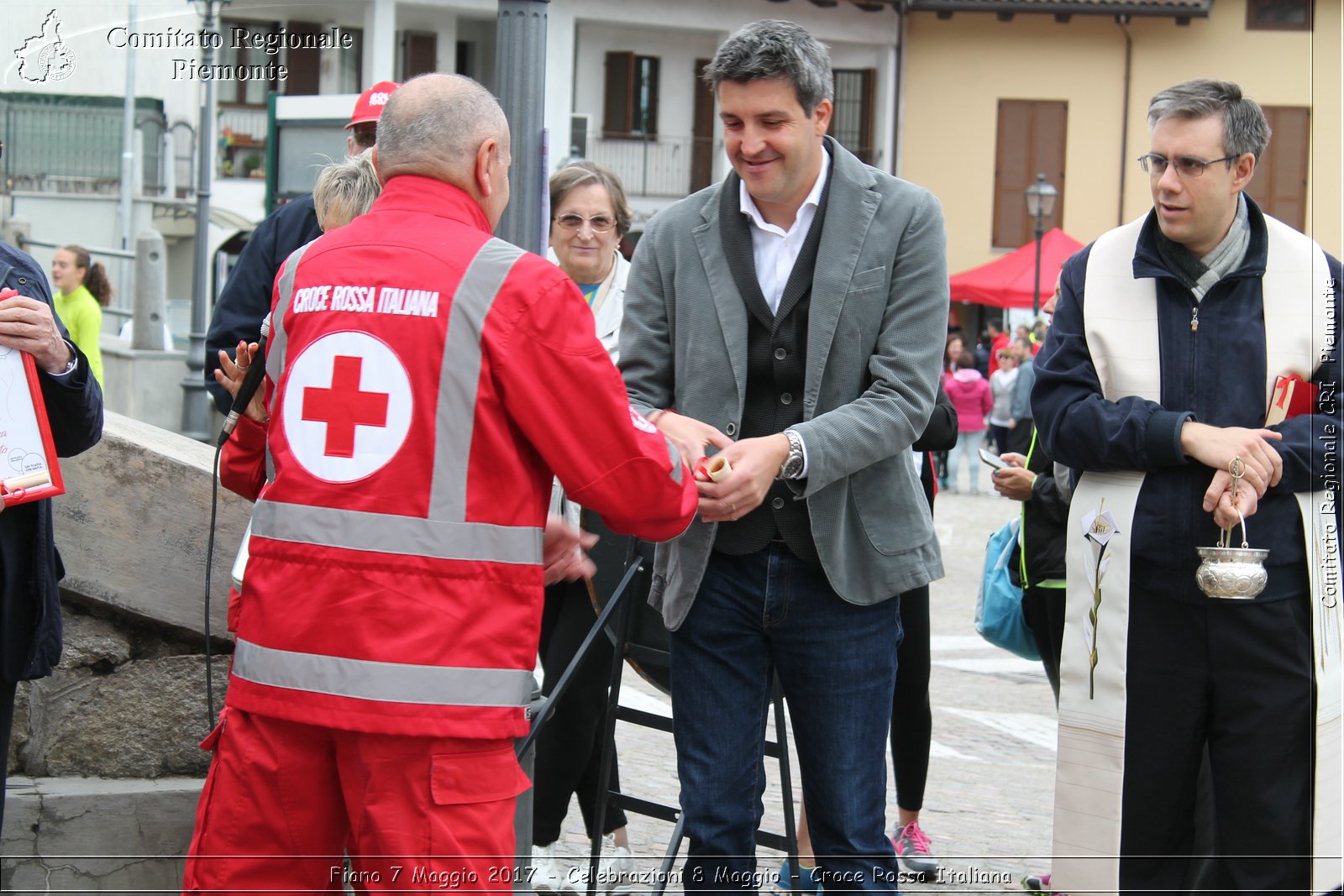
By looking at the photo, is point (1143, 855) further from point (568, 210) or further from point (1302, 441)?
point (568, 210)

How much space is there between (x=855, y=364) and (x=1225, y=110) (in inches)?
48.9

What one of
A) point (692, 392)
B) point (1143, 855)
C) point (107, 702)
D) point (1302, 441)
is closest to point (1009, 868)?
point (1143, 855)

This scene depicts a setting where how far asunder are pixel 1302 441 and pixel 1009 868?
2099mm

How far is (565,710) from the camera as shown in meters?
4.69

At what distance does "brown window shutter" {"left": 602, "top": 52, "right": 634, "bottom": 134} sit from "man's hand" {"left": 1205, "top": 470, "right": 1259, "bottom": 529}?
97.7 ft

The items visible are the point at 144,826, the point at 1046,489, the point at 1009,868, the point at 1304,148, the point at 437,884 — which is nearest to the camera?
the point at 437,884

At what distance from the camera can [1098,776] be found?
3916 mm

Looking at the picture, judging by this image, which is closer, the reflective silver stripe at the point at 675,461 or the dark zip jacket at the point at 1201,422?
the reflective silver stripe at the point at 675,461

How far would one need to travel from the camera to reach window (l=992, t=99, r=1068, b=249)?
114 feet

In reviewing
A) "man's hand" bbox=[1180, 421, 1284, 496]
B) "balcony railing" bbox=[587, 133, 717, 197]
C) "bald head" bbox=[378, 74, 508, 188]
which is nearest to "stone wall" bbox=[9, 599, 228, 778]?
"bald head" bbox=[378, 74, 508, 188]

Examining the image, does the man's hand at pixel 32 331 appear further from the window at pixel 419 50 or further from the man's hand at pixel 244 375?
the window at pixel 419 50

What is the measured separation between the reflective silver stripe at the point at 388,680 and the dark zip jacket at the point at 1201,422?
1.77 meters

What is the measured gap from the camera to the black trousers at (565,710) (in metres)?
4.62

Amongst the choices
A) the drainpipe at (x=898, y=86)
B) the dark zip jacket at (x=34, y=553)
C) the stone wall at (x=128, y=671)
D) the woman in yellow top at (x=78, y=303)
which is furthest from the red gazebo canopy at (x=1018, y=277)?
the dark zip jacket at (x=34, y=553)
